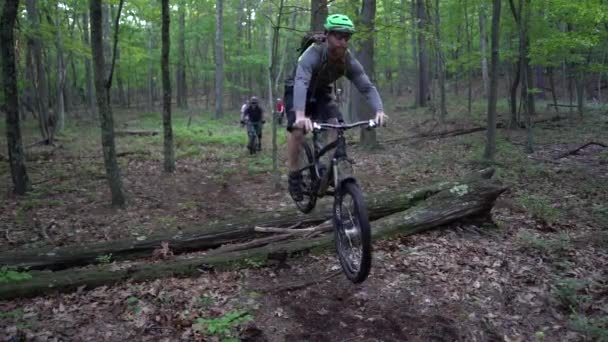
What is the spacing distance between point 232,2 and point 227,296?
35282mm

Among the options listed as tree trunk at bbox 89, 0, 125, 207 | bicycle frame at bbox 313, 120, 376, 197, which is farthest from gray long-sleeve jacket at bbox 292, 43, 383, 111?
tree trunk at bbox 89, 0, 125, 207

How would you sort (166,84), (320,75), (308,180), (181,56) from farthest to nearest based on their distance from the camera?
(181,56) → (166,84) → (308,180) → (320,75)

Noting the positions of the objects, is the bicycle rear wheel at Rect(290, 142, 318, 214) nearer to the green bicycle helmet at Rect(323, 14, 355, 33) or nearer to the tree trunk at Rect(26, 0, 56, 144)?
the green bicycle helmet at Rect(323, 14, 355, 33)

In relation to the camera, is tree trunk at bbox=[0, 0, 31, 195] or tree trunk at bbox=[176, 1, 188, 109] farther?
tree trunk at bbox=[176, 1, 188, 109]

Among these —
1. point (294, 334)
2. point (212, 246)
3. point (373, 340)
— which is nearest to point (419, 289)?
point (373, 340)

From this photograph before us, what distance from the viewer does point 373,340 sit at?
14.2 feet

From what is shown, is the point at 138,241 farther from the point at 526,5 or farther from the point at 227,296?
the point at 526,5

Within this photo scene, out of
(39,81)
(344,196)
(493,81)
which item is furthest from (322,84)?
(39,81)

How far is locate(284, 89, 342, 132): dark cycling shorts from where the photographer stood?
5398mm

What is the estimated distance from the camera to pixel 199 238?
665 centimetres

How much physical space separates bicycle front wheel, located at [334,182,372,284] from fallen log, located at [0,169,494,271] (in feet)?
6.58

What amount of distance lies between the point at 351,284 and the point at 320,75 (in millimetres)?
2495

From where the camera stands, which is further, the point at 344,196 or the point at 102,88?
the point at 102,88

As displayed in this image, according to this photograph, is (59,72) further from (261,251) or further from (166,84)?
(261,251)
